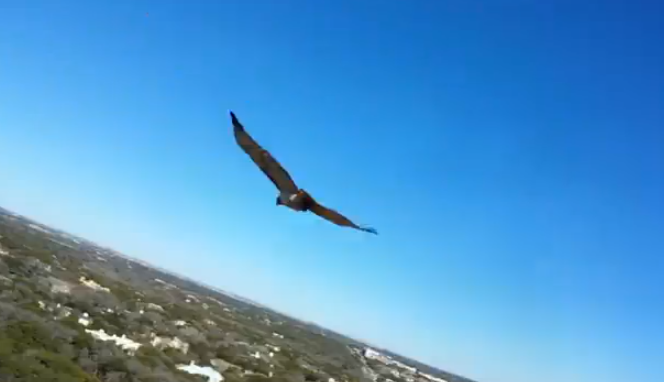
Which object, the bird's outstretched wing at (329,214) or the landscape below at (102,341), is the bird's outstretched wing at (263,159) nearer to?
the bird's outstretched wing at (329,214)

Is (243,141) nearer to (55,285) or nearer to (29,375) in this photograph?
(29,375)

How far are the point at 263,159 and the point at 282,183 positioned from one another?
0.87 ft

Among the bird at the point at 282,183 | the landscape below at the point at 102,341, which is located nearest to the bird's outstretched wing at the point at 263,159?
the bird at the point at 282,183

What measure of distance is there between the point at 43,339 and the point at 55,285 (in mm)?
17545

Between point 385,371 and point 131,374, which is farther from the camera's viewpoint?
point 385,371

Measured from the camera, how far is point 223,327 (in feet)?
194

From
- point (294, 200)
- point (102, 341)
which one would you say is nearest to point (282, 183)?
point (294, 200)

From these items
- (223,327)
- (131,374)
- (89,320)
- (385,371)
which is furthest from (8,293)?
(385,371)

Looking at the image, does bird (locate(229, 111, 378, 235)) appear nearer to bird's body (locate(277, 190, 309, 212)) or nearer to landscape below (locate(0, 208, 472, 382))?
bird's body (locate(277, 190, 309, 212))

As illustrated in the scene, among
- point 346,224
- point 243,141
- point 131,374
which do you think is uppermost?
point 243,141

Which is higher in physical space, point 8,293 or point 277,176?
point 277,176

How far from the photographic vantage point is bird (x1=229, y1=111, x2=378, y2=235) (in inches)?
165

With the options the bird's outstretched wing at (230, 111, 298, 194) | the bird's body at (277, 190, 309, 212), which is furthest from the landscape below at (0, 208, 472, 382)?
the bird's outstretched wing at (230, 111, 298, 194)

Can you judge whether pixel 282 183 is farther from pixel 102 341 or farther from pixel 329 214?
pixel 102 341
